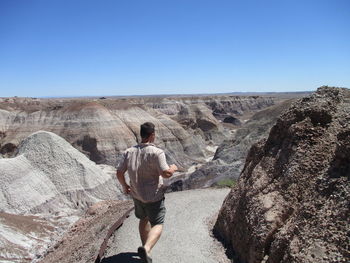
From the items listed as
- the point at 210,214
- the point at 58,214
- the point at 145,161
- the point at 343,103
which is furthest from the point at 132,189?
the point at 58,214

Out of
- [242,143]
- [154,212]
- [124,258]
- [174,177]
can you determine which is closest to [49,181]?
[174,177]

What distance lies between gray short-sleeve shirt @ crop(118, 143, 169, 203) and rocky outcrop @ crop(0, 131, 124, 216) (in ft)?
54.2

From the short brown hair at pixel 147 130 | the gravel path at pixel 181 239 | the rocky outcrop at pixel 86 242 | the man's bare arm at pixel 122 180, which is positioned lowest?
the rocky outcrop at pixel 86 242

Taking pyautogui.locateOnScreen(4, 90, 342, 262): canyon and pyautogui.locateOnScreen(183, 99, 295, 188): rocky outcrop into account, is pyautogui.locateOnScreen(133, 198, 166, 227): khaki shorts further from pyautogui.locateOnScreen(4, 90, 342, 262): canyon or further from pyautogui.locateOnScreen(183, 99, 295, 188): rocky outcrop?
pyautogui.locateOnScreen(183, 99, 295, 188): rocky outcrop

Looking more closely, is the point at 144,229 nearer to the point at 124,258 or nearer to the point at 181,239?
the point at 124,258

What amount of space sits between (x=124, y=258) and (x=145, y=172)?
227 centimetres

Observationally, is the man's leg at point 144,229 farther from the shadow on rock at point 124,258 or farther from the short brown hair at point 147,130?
the short brown hair at point 147,130

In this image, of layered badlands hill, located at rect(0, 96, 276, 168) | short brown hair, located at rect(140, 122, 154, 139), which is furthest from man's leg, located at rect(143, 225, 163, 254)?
layered badlands hill, located at rect(0, 96, 276, 168)

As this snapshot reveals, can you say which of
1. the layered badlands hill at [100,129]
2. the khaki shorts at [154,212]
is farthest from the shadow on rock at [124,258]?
the layered badlands hill at [100,129]

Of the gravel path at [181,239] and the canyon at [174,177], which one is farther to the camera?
the gravel path at [181,239]

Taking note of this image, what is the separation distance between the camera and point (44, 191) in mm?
23484

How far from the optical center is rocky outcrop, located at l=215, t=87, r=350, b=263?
4867 millimetres

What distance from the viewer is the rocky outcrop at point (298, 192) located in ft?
16.0

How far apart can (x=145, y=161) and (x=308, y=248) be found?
232 centimetres
